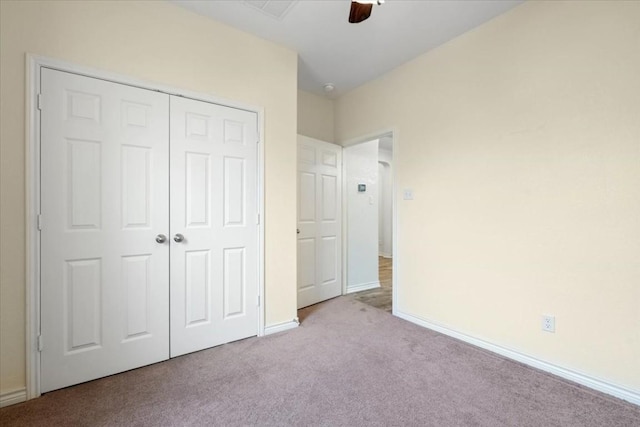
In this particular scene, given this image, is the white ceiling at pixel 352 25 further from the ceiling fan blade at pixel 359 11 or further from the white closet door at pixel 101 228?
the white closet door at pixel 101 228

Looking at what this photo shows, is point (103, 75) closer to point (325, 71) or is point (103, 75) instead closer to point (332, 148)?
point (325, 71)

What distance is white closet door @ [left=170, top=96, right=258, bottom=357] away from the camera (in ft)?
7.24

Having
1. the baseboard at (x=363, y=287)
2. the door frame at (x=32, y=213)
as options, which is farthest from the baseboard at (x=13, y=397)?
the baseboard at (x=363, y=287)

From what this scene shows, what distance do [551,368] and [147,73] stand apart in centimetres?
358

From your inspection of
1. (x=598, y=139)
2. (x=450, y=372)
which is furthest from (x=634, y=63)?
(x=450, y=372)

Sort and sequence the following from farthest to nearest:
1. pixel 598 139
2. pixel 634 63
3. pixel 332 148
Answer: pixel 332 148 < pixel 598 139 < pixel 634 63

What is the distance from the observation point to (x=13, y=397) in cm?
166

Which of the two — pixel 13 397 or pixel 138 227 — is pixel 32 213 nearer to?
pixel 138 227

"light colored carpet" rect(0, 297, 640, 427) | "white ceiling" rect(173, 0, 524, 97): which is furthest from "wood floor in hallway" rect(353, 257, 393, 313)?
"white ceiling" rect(173, 0, 524, 97)

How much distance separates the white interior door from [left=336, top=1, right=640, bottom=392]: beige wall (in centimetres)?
106

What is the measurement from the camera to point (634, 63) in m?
1.73

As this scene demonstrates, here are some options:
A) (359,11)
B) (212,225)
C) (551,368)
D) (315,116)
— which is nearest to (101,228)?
(212,225)

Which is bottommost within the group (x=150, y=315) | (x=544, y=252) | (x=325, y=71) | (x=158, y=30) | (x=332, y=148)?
(x=150, y=315)

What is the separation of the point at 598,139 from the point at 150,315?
330cm
